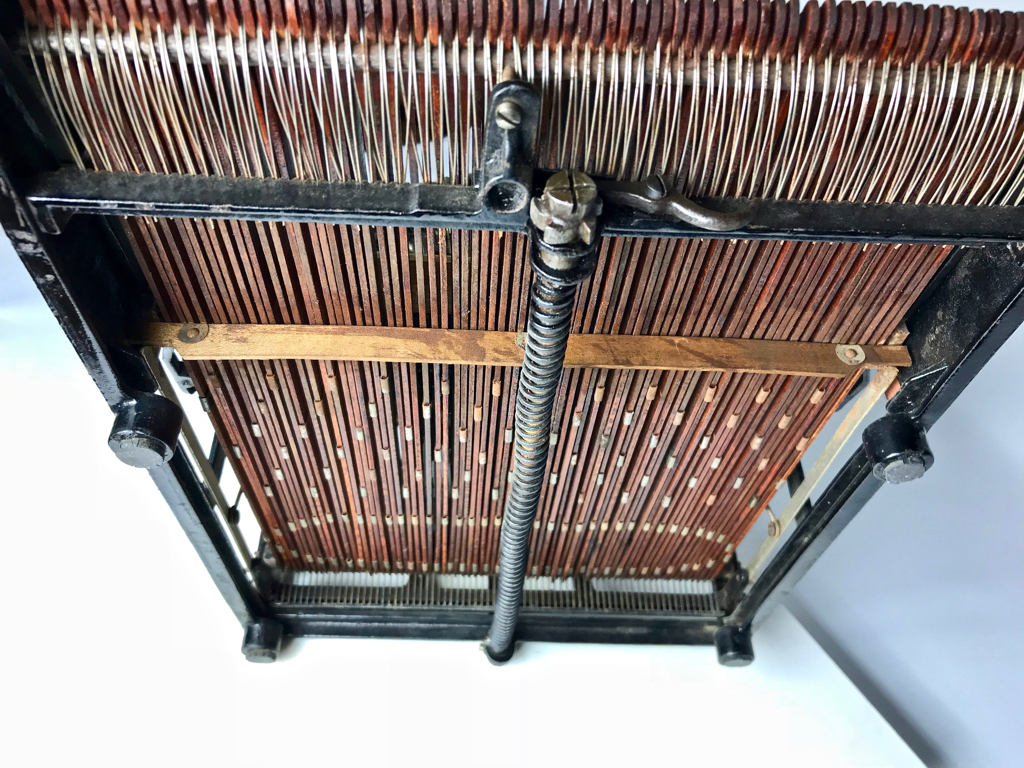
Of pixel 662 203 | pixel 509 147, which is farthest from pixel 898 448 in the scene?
pixel 509 147

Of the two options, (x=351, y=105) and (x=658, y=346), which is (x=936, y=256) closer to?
(x=658, y=346)

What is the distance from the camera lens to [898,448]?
6.66ft

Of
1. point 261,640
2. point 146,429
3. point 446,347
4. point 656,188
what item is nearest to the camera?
point 656,188

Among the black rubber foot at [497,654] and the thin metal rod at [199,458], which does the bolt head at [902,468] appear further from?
the thin metal rod at [199,458]

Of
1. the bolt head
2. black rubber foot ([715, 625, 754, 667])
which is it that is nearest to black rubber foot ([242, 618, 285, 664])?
black rubber foot ([715, 625, 754, 667])

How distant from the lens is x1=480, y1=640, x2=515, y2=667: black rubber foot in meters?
2.84

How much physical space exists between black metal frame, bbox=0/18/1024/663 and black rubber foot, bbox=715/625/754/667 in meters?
0.62

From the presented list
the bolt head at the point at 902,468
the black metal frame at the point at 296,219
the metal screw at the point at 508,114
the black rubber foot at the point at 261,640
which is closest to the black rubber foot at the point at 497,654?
the black rubber foot at the point at 261,640

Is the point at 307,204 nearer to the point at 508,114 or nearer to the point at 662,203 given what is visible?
the point at 508,114

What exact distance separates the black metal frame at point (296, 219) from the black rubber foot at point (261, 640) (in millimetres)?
415

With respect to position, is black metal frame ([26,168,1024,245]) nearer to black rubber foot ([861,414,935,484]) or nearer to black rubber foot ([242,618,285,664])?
black rubber foot ([861,414,935,484])

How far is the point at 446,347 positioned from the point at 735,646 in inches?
64.1

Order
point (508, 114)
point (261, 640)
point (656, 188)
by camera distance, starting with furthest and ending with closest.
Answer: point (261, 640) < point (656, 188) < point (508, 114)

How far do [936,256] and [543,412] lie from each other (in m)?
0.95
